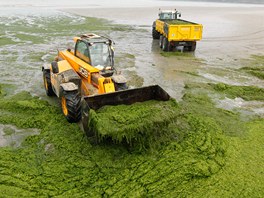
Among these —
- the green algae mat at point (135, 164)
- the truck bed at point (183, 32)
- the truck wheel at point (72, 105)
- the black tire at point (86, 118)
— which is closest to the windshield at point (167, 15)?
the truck bed at point (183, 32)

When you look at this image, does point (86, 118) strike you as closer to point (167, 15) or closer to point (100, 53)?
point (100, 53)

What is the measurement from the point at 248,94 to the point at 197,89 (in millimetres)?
1865

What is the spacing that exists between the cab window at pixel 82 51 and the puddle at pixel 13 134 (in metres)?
2.56

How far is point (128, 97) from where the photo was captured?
24.2 feet

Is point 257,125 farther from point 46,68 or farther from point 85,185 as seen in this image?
point 46,68

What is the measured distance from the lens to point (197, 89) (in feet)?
36.9

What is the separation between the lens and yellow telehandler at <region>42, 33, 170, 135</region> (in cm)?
723

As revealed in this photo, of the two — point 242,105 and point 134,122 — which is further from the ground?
point 134,122

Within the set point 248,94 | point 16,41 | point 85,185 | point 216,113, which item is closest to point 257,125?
point 216,113

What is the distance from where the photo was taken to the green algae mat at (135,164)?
5516 millimetres

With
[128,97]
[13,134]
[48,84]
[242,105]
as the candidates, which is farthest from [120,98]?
[242,105]

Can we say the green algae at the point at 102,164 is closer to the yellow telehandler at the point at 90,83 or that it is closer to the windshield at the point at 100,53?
the yellow telehandler at the point at 90,83

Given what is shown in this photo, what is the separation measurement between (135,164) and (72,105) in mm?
2571

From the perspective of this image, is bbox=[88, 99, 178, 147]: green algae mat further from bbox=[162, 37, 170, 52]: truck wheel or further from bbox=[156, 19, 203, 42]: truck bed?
bbox=[162, 37, 170, 52]: truck wheel
